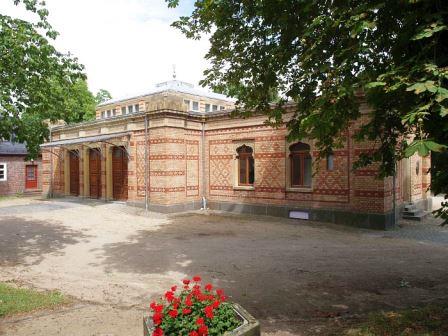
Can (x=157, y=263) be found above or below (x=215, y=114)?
below

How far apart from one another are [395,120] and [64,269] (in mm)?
7624

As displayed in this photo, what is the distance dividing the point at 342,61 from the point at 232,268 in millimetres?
5335

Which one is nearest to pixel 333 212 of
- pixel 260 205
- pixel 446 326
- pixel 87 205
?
pixel 260 205

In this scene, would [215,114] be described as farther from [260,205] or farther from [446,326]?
[446,326]

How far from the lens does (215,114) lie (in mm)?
18000

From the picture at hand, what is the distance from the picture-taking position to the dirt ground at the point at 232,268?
217 inches

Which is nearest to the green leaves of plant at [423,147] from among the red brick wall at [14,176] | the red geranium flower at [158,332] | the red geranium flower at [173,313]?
the red geranium flower at [173,313]

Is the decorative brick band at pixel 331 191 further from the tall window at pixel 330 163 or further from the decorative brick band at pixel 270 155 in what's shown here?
the decorative brick band at pixel 270 155

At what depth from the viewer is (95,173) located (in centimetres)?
2145

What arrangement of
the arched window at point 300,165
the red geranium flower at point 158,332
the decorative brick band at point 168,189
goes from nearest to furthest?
the red geranium flower at point 158,332 < the arched window at point 300,165 < the decorative brick band at point 168,189

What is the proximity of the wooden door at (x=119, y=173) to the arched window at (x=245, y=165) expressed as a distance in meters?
6.25

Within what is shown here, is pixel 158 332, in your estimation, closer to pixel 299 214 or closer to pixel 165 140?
pixel 299 214

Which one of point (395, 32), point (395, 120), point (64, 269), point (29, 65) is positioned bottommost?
point (64, 269)

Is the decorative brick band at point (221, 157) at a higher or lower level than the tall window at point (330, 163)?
higher
